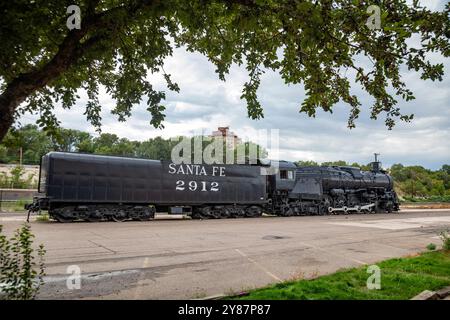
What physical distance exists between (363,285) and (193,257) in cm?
481

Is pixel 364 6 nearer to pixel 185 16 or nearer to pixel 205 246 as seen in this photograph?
pixel 185 16

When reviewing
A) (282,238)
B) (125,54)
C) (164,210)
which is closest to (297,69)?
(125,54)

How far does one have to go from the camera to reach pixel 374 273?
7.49m

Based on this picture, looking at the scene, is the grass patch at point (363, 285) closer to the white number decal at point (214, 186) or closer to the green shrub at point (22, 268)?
the green shrub at point (22, 268)

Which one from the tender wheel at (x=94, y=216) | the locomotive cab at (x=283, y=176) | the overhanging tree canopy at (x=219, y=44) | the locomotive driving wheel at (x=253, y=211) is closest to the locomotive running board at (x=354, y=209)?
the locomotive cab at (x=283, y=176)

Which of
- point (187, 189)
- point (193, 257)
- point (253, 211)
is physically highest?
point (187, 189)

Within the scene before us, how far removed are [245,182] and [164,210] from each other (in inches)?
249

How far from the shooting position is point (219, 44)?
263 inches

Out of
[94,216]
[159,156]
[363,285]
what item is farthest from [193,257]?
[159,156]

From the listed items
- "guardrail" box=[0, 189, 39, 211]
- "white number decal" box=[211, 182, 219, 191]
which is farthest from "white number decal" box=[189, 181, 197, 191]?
"guardrail" box=[0, 189, 39, 211]

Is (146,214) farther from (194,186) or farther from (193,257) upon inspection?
(193,257)

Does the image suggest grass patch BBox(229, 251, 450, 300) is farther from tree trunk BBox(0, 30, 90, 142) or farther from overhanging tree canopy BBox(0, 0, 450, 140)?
tree trunk BBox(0, 30, 90, 142)

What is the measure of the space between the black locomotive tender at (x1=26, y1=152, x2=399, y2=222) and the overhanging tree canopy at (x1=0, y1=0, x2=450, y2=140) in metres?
13.1

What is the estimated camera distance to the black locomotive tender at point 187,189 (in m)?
18.6
